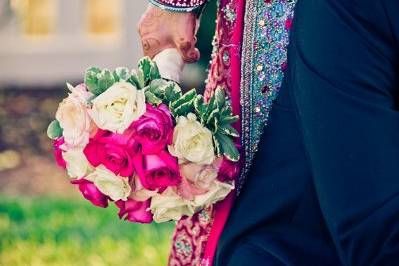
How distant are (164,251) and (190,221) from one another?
Answer: 134 inches

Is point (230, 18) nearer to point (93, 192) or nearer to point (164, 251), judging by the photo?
point (93, 192)

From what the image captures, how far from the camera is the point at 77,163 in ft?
8.70

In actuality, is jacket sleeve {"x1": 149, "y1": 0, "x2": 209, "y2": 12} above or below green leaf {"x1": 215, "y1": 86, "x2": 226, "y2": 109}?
above

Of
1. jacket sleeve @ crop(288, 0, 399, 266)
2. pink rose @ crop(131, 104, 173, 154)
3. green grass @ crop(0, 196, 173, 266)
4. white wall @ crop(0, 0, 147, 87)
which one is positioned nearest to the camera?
jacket sleeve @ crop(288, 0, 399, 266)

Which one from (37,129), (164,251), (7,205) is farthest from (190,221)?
(37,129)

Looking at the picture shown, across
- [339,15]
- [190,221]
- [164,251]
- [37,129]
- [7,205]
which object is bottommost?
[37,129]

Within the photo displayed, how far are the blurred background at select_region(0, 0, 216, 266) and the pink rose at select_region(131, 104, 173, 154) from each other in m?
3.53

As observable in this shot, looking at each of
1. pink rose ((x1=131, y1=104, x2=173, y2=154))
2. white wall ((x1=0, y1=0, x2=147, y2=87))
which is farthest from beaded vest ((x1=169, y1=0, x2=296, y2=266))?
white wall ((x1=0, y1=0, x2=147, y2=87))

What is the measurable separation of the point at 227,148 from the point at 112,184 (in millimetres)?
255

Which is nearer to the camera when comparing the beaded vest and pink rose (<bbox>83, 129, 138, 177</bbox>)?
pink rose (<bbox>83, 129, 138, 177</bbox>)

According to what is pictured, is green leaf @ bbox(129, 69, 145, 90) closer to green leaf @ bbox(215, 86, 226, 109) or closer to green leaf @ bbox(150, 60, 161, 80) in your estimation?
green leaf @ bbox(150, 60, 161, 80)

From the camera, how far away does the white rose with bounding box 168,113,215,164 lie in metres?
2.58

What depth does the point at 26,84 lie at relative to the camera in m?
12.9

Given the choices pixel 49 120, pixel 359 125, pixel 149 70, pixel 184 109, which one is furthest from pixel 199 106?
pixel 49 120
